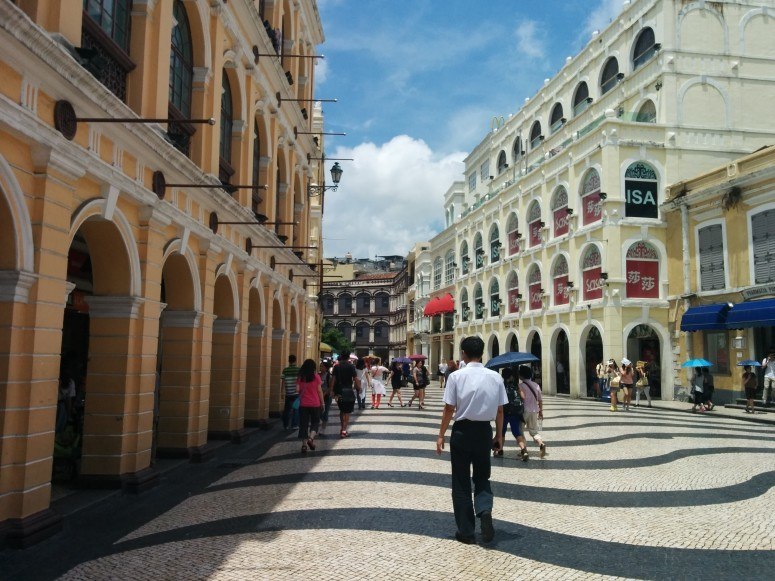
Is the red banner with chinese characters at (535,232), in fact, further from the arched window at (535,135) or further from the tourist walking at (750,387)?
the tourist walking at (750,387)

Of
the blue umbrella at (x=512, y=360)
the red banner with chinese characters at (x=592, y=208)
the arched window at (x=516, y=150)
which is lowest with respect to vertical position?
the blue umbrella at (x=512, y=360)

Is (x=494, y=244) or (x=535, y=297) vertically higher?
(x=494, y=244)

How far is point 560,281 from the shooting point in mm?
30000

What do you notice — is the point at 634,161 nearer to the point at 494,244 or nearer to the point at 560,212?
the point at 560,212

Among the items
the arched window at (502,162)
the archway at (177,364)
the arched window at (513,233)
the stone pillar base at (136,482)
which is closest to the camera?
the stone pillar base at (136,482)

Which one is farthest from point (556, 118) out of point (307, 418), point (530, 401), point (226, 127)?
point (307, 418)

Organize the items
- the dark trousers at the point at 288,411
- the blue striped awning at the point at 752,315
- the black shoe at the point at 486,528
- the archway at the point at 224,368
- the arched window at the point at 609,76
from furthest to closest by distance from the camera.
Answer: the arched window at the point at 609,76, the blue striped awning at the point at 752,315, the dark trousers at the point at 288,411, the archway at the point at 224,368, the black shoe at the point at 486,528

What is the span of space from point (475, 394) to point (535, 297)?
28.1 metres

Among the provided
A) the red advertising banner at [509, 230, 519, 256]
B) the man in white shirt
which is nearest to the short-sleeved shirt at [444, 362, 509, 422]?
the man in white shirt

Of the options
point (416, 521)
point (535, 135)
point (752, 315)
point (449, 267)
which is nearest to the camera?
point (416, 521)

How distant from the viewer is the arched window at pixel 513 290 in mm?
35219

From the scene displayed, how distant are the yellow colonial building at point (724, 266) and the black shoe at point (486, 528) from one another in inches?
683

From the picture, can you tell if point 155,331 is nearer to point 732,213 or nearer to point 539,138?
point 732,213

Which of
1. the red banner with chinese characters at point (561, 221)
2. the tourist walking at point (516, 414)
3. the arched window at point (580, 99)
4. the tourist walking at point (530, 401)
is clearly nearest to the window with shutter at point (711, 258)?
the red banner with chinese characters at point (561, 221)
